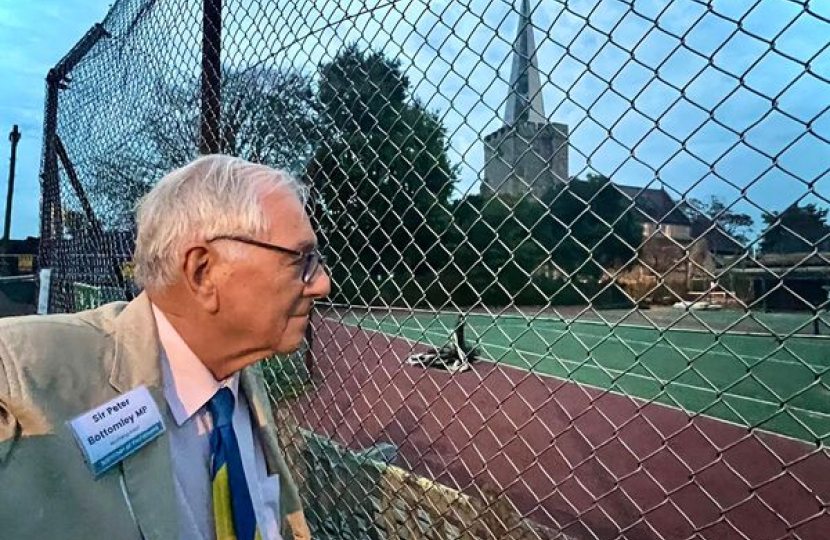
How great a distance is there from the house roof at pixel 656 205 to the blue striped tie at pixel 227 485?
3.51 feet

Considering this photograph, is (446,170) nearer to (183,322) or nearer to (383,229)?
(383,229)

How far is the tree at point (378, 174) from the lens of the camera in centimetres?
210

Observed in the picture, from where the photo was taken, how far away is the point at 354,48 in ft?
7.43

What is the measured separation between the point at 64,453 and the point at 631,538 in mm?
4715

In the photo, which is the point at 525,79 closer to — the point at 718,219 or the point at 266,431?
the point at 718,219

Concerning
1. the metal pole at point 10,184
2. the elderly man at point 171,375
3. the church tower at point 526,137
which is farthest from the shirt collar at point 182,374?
the metal pole at point 10,184

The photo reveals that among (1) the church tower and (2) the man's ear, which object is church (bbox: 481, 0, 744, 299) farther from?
(2) the man's ear

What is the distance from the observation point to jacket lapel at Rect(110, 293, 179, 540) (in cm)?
106

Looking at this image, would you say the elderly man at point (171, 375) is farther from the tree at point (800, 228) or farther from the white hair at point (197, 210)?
the tree at point (800, 228)

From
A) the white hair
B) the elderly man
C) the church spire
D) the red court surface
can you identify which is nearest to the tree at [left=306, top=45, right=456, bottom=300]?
the church spire

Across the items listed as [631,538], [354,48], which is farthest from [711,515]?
[354,48]

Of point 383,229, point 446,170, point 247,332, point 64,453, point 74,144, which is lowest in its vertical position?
point 64,453

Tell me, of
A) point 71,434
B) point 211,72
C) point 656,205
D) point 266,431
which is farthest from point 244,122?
point 71,434

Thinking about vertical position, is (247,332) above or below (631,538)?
above
